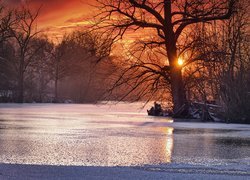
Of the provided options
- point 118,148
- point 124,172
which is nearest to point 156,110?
point 118,148

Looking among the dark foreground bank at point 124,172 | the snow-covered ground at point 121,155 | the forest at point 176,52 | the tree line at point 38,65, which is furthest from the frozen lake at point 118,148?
the tree line at point 38,65

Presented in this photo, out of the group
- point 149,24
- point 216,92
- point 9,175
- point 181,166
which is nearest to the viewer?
point 9,175

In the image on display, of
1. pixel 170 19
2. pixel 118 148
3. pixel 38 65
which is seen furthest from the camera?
pixel 38 65

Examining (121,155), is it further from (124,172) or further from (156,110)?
(156,110)

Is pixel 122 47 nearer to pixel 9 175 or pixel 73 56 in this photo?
pixel 9 175

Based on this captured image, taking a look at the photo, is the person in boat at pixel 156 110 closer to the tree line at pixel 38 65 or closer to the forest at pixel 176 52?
the forest at pixel 176 52

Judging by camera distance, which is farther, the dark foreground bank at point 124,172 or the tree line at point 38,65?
the tree line at point 38,65

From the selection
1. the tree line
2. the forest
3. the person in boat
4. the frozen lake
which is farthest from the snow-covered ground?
the tree line

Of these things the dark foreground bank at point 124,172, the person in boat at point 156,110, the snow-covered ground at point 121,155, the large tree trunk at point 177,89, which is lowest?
the dark foreground bank at point 124,172

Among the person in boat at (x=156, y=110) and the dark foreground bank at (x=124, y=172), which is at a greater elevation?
the person in boat at (x=156, y=110)

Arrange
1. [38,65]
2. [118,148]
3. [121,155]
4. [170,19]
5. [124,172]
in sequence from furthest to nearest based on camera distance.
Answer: [38,65], [170,19], [118,148], [121,155], [124,172]

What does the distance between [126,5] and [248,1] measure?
370 inches

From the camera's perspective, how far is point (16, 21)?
2798 inches

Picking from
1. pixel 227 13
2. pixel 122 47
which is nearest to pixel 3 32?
pixel 122 47
